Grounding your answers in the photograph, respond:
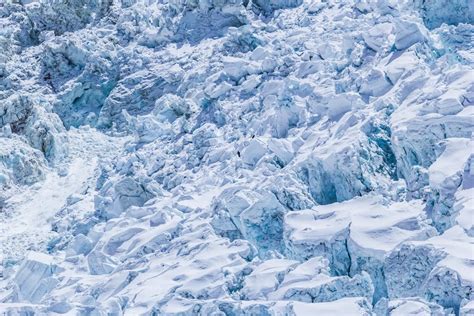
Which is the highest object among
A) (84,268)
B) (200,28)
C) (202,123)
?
(200,28)

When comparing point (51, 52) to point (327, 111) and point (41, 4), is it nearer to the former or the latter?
point (41, 4)

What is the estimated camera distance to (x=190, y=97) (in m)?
10.9

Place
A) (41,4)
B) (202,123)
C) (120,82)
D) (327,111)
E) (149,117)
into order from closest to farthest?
1. (327,111)
2. (202,123)
3. (149,117)
4. (120,82)
5. (41,4)

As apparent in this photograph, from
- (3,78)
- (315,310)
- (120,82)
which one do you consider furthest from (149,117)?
(315,310)

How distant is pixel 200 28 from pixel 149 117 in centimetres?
287

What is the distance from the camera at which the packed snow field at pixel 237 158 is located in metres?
5.27

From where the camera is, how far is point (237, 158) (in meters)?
8.17

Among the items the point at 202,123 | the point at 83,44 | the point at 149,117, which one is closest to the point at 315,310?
the point at 202,123

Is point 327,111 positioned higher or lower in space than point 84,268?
higher

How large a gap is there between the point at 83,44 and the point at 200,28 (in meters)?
2.22

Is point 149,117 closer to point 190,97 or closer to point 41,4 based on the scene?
point 190,97

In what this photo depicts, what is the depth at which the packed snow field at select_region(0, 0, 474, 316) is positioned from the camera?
527cm

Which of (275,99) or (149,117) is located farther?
(149,117)

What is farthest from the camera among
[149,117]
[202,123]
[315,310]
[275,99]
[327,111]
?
[149,117]
